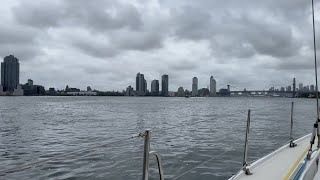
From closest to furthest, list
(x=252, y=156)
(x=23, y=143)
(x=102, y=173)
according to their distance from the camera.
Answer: (x=102, y=173) < (x=252, y=156) < (x=23, y=143)

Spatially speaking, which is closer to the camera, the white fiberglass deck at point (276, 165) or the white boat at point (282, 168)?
the white boat at point (282, 168)

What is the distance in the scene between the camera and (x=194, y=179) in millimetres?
8406

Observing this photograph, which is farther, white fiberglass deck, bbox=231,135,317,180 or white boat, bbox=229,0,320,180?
white fiberglass deck, bbox=231,135,317,180

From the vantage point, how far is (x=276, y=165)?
507cm

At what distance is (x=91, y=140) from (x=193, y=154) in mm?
6387

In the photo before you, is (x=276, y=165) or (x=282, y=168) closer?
(x=282, y=168)

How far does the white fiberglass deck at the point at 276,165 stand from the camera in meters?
4.49

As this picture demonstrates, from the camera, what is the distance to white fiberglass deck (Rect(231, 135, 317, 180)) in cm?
449

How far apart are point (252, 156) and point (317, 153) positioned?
21.4ft

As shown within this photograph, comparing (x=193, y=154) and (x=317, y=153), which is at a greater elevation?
(x=317, y=153)

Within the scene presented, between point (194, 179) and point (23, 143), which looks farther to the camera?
point (23, 143)

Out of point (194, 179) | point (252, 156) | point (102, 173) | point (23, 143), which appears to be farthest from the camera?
point (23, 143)

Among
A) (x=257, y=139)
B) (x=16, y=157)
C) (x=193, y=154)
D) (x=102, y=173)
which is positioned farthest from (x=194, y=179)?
(x=257, y=139)

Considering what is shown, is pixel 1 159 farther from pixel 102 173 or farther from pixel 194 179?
pixel 194 179
